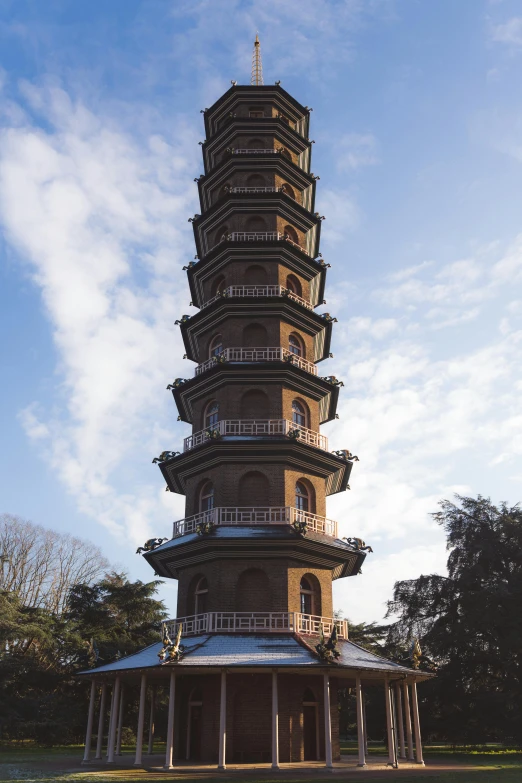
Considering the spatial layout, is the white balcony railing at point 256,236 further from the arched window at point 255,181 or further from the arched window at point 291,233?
the arched window at point 255,181

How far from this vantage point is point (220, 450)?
1079 inches

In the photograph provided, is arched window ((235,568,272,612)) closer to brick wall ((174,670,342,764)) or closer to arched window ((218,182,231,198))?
brick wall ((174,670,342,764))

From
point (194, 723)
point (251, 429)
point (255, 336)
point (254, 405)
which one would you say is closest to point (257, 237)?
point (255, 336)

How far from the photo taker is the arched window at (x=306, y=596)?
85.1 feet

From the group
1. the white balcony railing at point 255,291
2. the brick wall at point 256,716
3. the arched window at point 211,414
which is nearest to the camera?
the brick wall at point 256,716

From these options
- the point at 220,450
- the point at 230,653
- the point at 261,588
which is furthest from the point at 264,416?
the point at 230,653

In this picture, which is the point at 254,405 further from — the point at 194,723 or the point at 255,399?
the point at 194,723

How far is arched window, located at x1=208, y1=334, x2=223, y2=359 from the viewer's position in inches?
1260

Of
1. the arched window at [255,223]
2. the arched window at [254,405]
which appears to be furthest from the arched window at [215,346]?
the arched window at [255,223]

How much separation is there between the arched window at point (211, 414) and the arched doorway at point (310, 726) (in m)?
12.0

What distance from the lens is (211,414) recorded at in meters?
30.6

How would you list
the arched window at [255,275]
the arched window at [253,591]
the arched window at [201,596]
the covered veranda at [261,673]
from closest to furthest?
1. the covered veranda at [261,673]
2. the arched window at [253,591]
3. the arched window at [201,596]
4. the arched window at [255,275]

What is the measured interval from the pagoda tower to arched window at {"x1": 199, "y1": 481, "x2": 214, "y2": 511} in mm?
62

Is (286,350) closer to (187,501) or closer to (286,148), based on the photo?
(187,501)
